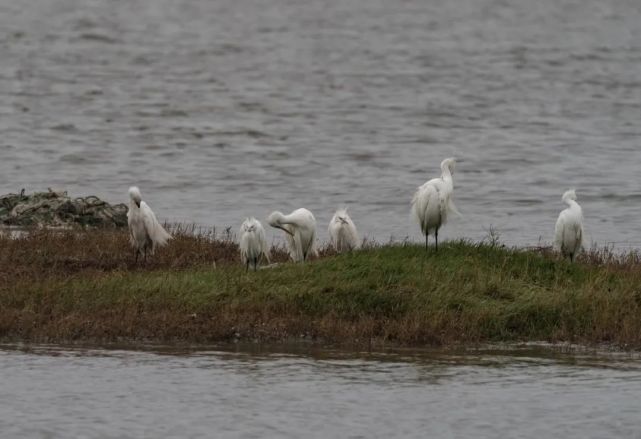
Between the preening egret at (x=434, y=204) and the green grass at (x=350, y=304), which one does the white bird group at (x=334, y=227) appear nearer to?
the preening egret at (x=434, y=204)

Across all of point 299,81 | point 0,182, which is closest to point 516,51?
point 299,81

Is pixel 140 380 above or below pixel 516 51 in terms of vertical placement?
below

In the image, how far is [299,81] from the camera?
58875 millimetres

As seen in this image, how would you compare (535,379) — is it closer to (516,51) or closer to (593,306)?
(593,306)

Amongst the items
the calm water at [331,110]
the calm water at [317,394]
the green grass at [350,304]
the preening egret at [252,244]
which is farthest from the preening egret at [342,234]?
the calm water at [331,110]

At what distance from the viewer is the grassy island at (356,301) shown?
52.8 feet

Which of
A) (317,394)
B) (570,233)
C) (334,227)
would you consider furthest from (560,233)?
(317,394)

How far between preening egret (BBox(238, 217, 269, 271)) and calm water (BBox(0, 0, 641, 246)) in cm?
788

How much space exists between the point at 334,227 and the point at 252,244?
231 cm

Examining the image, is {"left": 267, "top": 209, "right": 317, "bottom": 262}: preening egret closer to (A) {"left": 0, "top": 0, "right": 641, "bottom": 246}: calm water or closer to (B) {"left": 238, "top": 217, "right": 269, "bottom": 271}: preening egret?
(B) {"left": 238, "top": 217, "right": 269, "bottom": 271}: preening egret

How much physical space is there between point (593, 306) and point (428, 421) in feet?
13.0

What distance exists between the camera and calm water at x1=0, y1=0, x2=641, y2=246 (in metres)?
33.0

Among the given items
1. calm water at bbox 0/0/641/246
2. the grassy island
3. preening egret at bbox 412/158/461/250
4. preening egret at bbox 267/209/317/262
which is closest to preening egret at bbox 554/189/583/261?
the grassy island

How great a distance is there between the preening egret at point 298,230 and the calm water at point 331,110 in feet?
21.4
